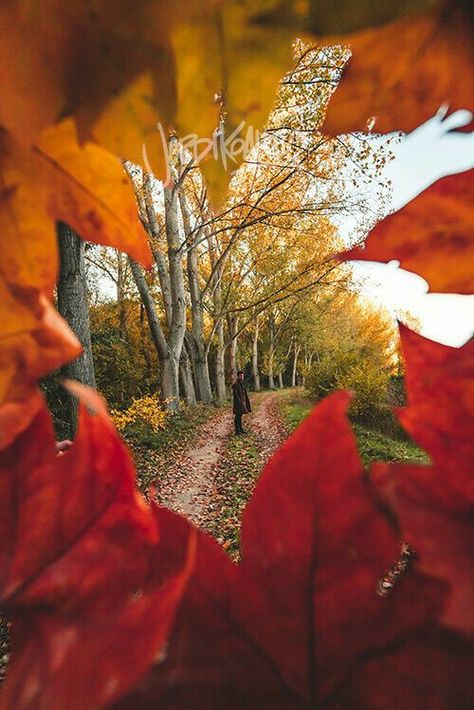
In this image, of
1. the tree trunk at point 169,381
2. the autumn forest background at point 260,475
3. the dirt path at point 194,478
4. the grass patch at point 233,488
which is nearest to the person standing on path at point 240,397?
the grass patch at point 233,488

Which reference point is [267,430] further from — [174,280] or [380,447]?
[174,280]

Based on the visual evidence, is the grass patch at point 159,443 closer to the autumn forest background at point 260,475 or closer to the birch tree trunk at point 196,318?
the birch tree trunk at point 196,318

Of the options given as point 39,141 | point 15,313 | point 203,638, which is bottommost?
point 203,638

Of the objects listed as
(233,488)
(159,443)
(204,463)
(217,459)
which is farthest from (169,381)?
(233,488)

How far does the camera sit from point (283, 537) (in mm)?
203

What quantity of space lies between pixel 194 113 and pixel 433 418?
29 cm

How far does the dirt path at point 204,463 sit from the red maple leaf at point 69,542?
5.41 metres

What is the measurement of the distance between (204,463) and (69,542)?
8184mm

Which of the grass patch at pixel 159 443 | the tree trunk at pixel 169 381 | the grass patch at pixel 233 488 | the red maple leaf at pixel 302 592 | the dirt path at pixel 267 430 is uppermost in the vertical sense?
the red maple leaf at pixel 302 592

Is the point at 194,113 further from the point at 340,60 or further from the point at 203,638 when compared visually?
the point at 340,60

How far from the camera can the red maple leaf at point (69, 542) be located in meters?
0.20

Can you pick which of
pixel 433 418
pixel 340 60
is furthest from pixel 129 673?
pixel 340 60

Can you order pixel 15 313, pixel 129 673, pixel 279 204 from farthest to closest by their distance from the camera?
pixel 279 204
pixel 15 313
pixel 129 673

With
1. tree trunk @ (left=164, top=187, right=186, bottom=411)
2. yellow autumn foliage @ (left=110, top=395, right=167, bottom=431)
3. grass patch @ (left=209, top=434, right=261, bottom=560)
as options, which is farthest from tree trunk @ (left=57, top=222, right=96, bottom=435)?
tree trunk @ (left=164, top=187, right=186, bottom=411)
